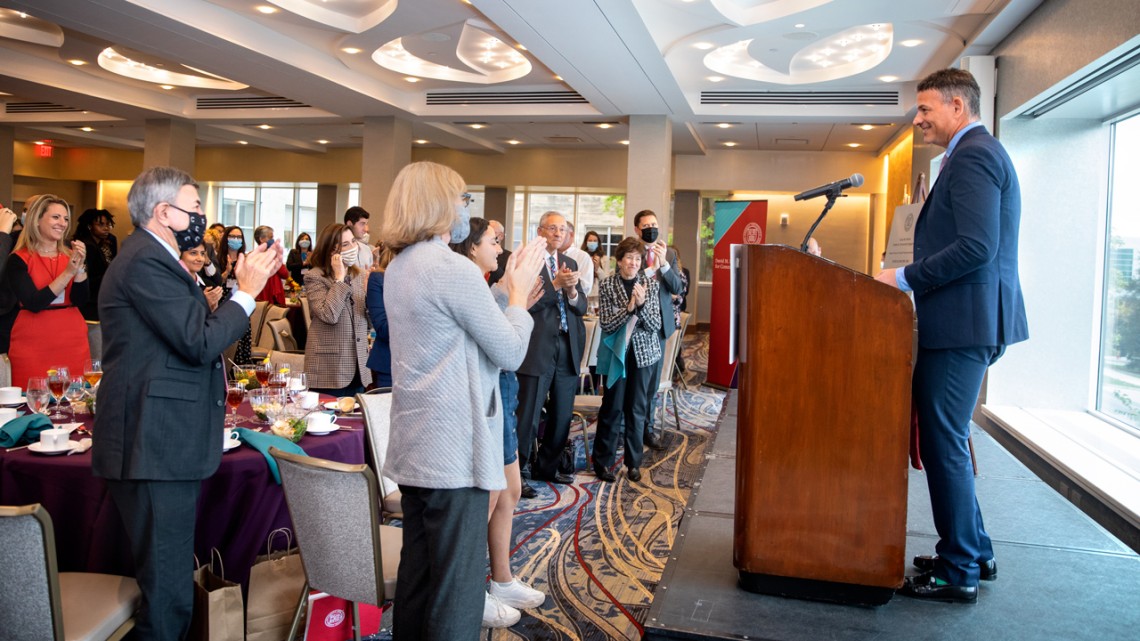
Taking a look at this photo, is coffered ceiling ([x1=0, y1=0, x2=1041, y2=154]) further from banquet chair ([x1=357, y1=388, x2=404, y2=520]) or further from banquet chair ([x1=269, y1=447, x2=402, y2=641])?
banquet chair ([x1=269, y1=447, x2=402, y2=641])

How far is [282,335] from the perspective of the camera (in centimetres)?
660

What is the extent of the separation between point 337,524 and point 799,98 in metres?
9.18

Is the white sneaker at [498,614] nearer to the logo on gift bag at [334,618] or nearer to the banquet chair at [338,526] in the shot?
the logo on gift bag at [334,618]

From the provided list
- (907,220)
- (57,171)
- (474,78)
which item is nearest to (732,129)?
(474,78)

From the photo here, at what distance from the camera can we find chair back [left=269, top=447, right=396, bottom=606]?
2.42 meters

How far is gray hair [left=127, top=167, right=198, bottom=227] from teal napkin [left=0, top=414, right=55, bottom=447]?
41.4 inches

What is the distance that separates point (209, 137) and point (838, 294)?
1609 cm

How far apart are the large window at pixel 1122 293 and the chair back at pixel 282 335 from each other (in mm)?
5861

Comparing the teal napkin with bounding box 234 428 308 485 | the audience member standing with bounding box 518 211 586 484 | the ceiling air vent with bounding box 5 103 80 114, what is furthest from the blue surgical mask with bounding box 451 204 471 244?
the ceiling air vent with bounding box 5 103 80 114

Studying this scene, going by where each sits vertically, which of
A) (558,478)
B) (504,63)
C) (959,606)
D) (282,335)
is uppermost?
(504,63)

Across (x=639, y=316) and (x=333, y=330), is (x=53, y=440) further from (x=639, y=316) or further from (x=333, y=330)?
(x=639, y=316)

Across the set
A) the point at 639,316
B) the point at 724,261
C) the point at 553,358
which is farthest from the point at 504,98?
the point at 553,358

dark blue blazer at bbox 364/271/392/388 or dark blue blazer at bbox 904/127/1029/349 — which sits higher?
dark blue blazer at bbox 904/127/1029/349

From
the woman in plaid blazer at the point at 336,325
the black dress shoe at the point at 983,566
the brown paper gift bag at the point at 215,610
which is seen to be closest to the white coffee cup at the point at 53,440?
the brown paper gift bag at the point at 215,610
